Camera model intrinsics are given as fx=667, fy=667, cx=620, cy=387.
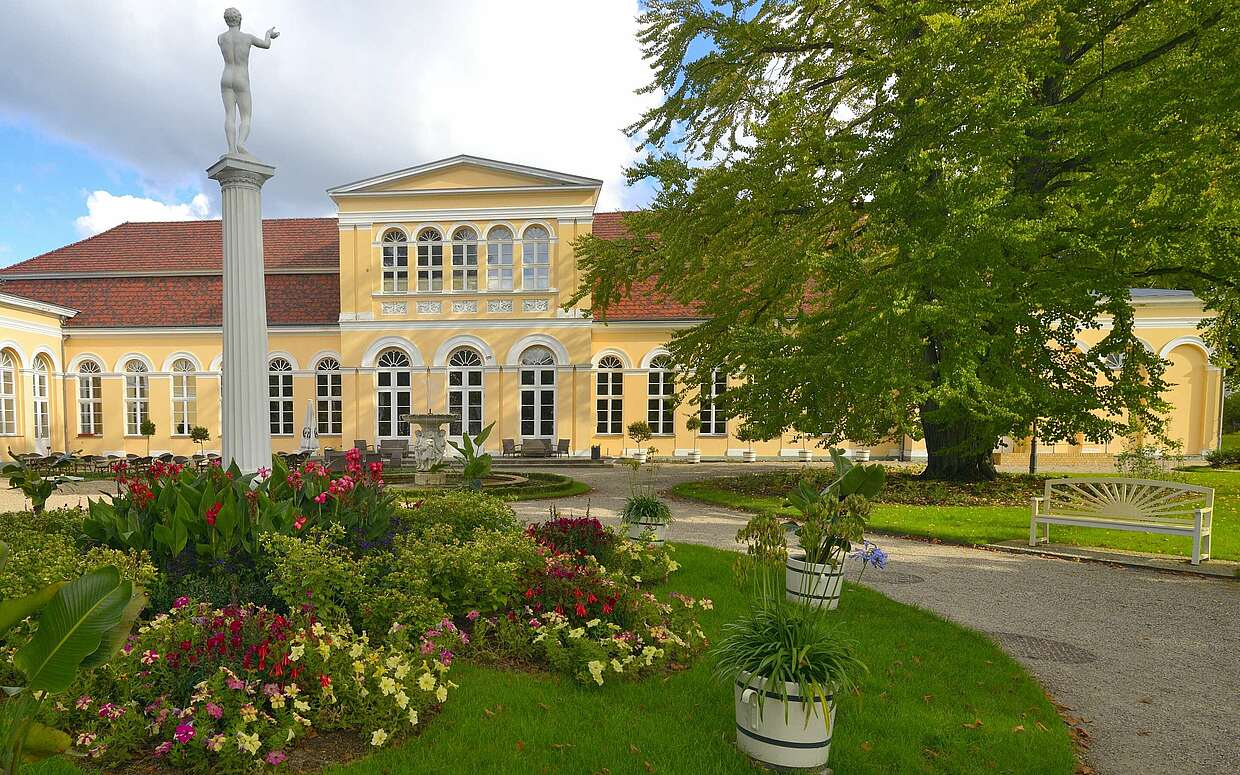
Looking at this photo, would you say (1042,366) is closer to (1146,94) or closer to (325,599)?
(1146,94)

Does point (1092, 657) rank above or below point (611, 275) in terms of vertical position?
below

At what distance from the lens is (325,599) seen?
4.51 meters

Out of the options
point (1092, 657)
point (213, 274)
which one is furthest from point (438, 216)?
point (1092, 657)

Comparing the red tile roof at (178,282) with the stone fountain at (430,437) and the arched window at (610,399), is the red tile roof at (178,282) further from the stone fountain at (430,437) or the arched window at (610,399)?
the stone fountain at (430,437)

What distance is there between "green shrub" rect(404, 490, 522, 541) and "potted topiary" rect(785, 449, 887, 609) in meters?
2.76

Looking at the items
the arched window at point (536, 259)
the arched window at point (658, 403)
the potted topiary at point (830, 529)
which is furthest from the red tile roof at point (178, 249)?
the potted topiary at point (830, 529)

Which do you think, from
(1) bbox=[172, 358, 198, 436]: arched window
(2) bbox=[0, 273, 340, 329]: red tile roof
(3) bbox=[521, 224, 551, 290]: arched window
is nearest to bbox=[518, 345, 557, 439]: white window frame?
(3) bbox=[521, 224, 551, 290]: arched window

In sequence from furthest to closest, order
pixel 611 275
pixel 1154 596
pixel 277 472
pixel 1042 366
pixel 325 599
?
pixel 611 275, pixel 1042 366, pixel 1154 596, pixel 277 472, pixel 325 599

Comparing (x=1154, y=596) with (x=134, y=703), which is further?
(x=1154, y=596)

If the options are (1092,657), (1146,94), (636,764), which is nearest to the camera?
(636,764)

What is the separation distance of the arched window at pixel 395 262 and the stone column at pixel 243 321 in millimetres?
14415

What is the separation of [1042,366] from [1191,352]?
604 inches

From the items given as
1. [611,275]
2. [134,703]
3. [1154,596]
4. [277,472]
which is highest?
[611,275]

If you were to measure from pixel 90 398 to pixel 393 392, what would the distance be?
11095 millimetres
